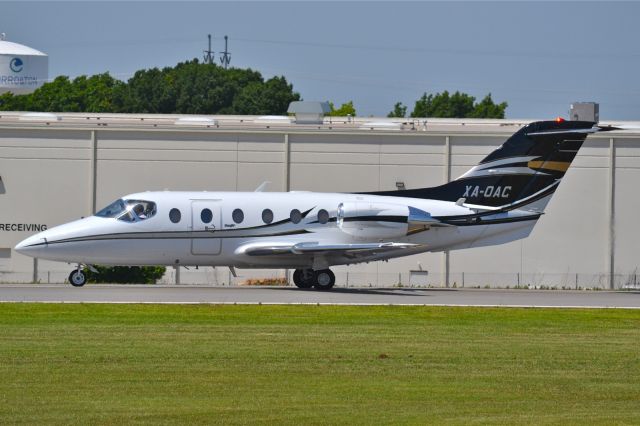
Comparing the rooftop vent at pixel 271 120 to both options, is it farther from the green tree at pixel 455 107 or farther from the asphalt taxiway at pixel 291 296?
the green tree at pixel 455 107

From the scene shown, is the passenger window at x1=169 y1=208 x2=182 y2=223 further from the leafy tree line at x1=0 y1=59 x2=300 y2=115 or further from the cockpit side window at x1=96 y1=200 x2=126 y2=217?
the leafy tree line at x1=0 y1=59 x2=300 y2=115

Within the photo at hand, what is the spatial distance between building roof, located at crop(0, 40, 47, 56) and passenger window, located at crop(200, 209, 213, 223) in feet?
180

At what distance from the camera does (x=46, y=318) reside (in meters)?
24.6

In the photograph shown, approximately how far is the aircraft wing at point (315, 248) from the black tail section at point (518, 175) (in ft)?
7.29

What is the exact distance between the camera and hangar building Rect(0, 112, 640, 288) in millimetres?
44375

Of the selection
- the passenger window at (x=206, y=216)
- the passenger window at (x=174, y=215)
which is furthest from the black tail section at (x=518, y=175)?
the passenger window at (x=174, y=215)

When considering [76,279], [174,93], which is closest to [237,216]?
[76,279]

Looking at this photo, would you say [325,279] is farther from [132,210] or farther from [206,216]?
[132,210]

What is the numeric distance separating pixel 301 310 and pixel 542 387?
36.7 feet

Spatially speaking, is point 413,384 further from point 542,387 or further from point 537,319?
point 537,319

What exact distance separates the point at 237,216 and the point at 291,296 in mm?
3940

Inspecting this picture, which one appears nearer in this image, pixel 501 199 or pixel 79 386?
pixel 79 386

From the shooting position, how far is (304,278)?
1416 inches

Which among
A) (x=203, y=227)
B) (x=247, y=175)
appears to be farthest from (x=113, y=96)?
(x=203, y=227)
